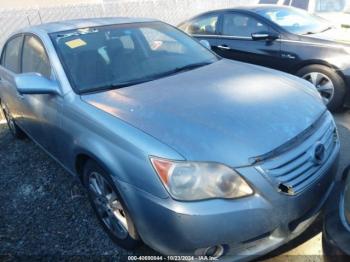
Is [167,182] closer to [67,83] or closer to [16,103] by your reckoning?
[67,83]

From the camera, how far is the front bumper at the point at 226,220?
6.03ft

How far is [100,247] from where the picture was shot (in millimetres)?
2613

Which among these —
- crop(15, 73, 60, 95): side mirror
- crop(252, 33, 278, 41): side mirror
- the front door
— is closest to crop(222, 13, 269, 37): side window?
crop(252, 33, 278, 41): side mirror

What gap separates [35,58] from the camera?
128 inches

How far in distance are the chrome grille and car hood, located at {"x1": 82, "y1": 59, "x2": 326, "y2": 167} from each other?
2.9 inches

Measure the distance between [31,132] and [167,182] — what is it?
235 cm

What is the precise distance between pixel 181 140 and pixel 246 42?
12.2 ft

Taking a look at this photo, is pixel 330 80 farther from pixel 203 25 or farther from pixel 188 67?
pixel 203 25

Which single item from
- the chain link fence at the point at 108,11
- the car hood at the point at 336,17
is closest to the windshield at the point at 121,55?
the car hood at the point at 336,17

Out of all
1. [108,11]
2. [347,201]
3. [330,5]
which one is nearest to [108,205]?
[347,201]

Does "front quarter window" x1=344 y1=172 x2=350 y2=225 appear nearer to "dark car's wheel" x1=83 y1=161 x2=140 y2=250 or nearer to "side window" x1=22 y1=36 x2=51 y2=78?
"dark car's wheel" x1=83 y1=161 x2=140 y2=250

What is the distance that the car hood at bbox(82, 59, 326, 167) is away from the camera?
195 centimetres

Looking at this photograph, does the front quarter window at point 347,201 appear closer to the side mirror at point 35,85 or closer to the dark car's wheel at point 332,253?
the dark car's wheel at point 332,253

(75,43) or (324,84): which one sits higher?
(75,43)
